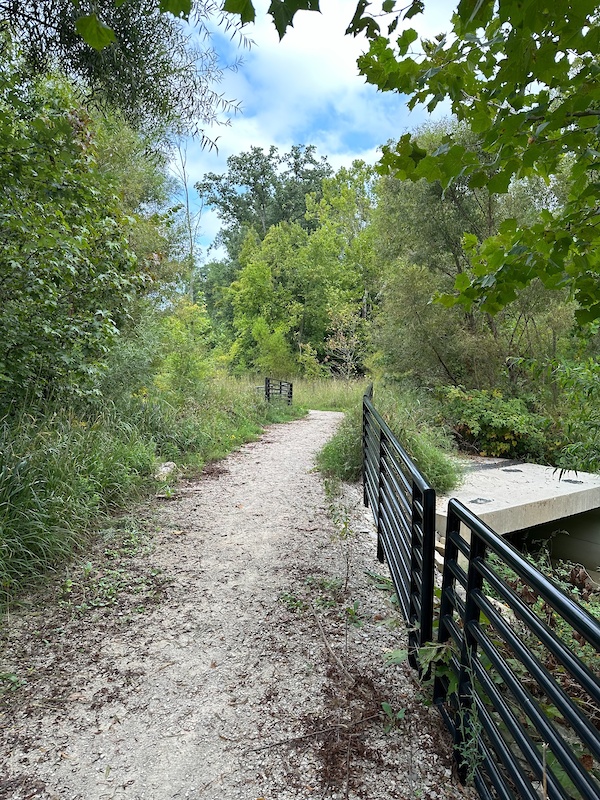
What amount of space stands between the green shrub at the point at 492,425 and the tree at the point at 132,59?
648 cm

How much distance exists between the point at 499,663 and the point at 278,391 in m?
15.3

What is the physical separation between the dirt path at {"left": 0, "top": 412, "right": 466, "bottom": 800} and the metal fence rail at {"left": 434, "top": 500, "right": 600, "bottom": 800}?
0.27 meters

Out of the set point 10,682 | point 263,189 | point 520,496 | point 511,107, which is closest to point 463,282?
point 511,107

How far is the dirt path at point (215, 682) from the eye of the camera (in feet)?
5.91

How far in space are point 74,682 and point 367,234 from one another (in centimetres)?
2868

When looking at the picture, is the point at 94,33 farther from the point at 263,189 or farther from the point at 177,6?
the point at 263,189

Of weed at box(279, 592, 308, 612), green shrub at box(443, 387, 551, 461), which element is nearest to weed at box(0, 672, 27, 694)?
weed at box(279, 592, 308, 612)

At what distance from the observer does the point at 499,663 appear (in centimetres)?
138

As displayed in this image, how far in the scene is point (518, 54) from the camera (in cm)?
141

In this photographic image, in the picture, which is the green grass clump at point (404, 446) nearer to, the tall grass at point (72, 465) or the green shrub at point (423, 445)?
the green shrub at point (423, 445)

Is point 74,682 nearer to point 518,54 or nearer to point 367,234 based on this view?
point 518,54

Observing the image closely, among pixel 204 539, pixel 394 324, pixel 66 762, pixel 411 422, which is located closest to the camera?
pixel 66 762

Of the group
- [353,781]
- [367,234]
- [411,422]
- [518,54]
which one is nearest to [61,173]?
[518,54]

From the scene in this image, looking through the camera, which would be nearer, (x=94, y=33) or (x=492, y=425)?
(x=94, y=33)
